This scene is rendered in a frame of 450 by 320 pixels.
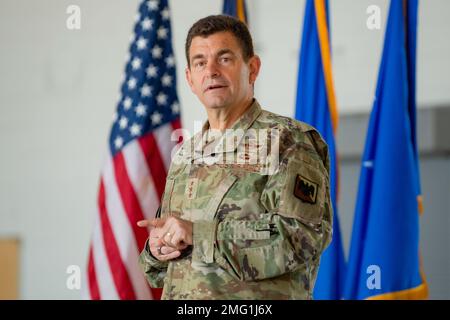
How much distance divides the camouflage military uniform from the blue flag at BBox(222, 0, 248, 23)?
5.90 ft

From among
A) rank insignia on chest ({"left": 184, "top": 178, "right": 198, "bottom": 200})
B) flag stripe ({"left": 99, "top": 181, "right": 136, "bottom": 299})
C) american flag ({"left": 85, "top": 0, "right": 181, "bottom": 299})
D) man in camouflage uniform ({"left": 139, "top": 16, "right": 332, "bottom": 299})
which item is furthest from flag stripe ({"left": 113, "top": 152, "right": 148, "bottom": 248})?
rank insignia on chest ({"left": 184, "top": 178, "right": 198, "bottom": 200})

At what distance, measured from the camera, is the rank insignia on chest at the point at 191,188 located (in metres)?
1.43

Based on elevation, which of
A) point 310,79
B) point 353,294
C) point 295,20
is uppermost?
point 295,20

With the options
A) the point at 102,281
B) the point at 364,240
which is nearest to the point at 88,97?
the point at 102,281

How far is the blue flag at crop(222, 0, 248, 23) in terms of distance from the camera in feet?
10.4

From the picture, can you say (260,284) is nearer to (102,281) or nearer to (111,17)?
(102,281)

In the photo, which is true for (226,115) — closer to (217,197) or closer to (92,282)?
(217,197)

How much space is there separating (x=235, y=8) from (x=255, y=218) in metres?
2.07

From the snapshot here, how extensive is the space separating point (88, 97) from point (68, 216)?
0.82m

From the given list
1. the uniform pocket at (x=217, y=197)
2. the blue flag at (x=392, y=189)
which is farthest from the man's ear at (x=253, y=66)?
the blue flag at (x=392, y=189)

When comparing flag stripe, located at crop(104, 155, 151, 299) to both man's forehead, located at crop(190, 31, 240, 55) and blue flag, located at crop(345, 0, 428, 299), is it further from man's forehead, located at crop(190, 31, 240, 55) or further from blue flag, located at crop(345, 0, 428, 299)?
man's forehead, located at crop(190, 31, 240, 55)

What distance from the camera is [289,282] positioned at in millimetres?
1333

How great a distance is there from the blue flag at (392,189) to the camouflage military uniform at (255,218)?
1379mm

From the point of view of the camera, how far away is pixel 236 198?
1.35 m
